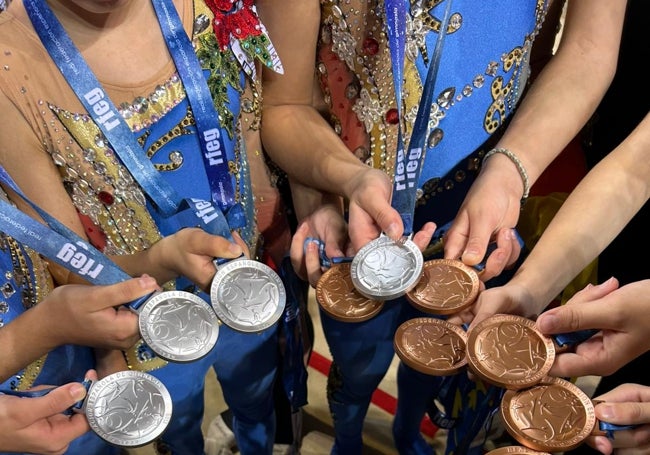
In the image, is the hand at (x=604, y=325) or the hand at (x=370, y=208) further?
the hand at (x=370, y=208)

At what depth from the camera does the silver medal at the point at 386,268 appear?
982mm

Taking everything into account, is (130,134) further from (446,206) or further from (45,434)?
(446,206)

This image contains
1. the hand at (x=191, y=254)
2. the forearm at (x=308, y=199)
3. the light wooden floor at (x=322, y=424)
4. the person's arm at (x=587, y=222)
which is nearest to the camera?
the hand at (x=191, y=254)

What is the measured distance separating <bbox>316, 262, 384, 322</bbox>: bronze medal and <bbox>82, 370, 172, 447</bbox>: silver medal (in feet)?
0.96

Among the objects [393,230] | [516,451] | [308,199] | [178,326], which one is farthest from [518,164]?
[178,326]

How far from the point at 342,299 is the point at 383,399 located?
0.82 meters

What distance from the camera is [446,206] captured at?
1186 millimetres

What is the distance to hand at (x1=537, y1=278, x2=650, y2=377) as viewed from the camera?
799mm

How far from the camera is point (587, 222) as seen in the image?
105 centimetres

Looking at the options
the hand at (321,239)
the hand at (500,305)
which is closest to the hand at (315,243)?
the hand at (321,239)

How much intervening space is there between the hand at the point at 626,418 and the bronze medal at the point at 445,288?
25 cm

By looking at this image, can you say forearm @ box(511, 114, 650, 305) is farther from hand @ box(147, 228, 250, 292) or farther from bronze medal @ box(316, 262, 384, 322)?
hand @ box(147, 228, 250, 292)

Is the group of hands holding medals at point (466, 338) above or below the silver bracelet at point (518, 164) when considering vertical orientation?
below

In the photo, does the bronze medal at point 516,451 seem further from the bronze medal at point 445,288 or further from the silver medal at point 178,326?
the silver medal at point 178,326
